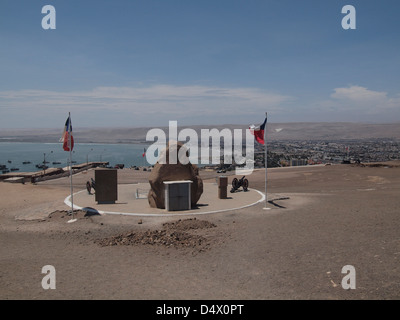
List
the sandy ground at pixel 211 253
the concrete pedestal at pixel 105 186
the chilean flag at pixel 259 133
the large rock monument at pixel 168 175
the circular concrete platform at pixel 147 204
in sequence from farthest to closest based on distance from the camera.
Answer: the concrete pedestal at pixel 105 186 → the large rock monument at pixel 168 175 → the chilean flag at pixel 259 133 → the circular concrete platform at pixel 147 204 → the sandy ground at pixel 211 253

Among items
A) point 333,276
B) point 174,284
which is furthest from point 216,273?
point 333,276

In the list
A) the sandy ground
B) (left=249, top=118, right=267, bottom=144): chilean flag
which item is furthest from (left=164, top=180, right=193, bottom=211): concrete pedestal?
(left=249, top=118, right=267, bottom=144): chilean flag

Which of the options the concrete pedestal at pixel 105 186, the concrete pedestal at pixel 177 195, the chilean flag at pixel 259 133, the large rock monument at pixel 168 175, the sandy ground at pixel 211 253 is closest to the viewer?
the sandy ground at pixel 211 253

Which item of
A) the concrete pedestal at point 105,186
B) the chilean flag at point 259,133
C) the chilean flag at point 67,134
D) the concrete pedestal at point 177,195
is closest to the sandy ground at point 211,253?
the concrete pedestal at point 177,195

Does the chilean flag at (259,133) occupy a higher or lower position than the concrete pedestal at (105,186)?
higher

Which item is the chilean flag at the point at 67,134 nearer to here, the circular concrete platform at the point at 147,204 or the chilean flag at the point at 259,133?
the circular concrete platform at the point at 147,204

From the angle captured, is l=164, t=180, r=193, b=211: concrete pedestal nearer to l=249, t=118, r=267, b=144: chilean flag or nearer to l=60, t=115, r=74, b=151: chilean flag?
l=249, t=118, r=267, b=144: chilean flag
